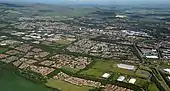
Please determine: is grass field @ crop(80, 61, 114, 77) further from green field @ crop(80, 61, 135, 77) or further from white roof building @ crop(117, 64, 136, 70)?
white roof building @ crop(117, 64, 136, 70)

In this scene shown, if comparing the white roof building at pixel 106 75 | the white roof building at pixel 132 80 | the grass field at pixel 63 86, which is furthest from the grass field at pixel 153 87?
the grass field at pixel 63 86

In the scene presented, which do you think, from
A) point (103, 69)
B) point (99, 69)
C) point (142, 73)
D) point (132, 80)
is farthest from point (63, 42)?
point (132, 80)

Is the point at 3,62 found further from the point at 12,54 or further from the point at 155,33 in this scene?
the point at 155,33

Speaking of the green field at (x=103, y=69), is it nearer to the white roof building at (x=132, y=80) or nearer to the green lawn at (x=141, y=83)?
the white roof building at (x=132, y=80)

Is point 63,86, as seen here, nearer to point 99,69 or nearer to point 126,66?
point 99,69

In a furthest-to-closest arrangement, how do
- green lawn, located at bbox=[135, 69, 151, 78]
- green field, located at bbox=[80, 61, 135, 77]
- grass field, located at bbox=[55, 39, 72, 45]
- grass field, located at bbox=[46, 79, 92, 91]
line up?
grass field, located at bbox=[55, 39, 72, 45]
green field, located at bbox=[80, 61, 135, 77]
green lawn, located at bbox=[135, 69, 151, 78]
grass field, located at bbox=[46, 79, 92, 91]

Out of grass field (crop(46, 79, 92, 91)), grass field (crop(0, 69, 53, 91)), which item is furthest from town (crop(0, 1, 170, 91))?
grass field (crop(0, 69, 53, 91))

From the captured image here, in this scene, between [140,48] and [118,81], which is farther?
[140,48]

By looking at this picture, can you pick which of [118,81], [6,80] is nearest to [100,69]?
[118,81]
